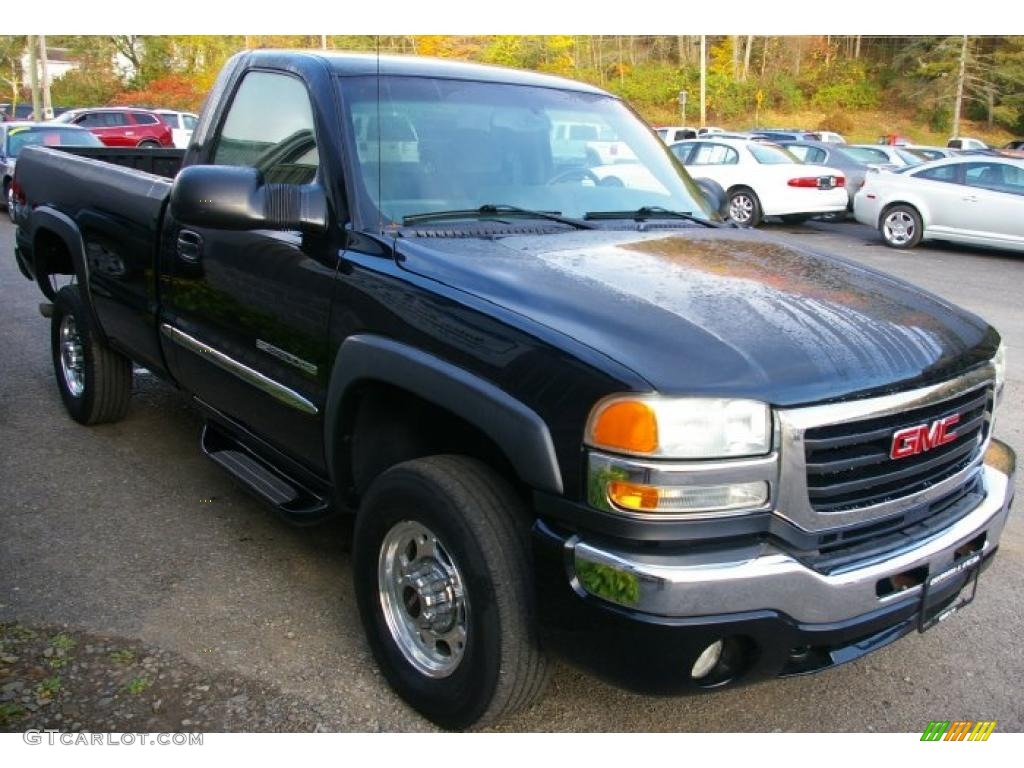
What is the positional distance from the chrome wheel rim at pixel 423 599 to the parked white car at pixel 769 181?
14130 millimetres

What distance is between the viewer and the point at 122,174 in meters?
4.77

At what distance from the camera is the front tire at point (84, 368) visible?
532 centimetres

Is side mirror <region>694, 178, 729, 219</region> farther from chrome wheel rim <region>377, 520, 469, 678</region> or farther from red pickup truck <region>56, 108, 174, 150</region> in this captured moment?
red pickup truck <region>56, 108, 174, 150</region>

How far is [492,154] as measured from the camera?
359 cm

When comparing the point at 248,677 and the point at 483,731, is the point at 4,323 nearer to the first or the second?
the point at 248,677

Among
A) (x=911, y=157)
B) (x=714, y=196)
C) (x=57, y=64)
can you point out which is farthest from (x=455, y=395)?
(x=57, y=64)

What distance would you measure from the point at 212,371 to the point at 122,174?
4.48ft

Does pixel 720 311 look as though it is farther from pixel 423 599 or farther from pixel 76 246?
pixel 76 246

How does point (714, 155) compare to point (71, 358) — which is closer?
point (71, 358)


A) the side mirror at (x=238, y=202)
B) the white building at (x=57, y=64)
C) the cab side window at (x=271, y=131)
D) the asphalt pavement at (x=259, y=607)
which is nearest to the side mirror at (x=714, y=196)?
the asphalt pavement at (x=259, y=607)

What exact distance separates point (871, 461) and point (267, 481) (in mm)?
2254

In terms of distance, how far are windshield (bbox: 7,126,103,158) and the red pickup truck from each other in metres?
11.1

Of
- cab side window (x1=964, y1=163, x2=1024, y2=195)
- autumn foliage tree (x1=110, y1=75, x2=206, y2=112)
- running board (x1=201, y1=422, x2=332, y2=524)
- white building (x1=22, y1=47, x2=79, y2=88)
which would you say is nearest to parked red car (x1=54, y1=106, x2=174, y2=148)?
autumn foliage tree (x1=110, y1=75, x2=206, y2=112)

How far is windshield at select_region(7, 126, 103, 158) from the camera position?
15578 mm
